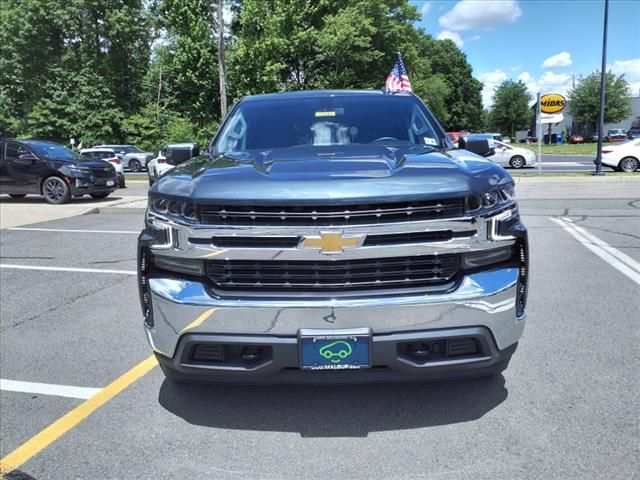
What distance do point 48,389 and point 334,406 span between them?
1.92 metres

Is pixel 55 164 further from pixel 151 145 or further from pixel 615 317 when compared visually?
pixel 151 145

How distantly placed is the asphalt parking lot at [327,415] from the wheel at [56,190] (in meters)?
10.2

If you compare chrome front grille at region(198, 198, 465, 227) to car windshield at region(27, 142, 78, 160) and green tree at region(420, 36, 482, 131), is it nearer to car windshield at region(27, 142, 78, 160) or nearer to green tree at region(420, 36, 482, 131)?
car windshield at region(27, 142, 78, 160)

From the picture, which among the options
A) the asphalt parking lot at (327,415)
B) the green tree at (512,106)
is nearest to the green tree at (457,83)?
the green tree at (512,106)

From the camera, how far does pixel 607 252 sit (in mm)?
7297

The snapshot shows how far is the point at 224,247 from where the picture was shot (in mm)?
2605

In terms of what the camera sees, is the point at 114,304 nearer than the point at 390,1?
→ Yes

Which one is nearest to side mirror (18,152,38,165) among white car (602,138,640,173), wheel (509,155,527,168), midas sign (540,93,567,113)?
midas sign (540,93,567,113)

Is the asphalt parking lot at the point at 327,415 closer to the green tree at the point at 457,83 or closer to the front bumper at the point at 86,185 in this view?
the front bumper at the point at 86,185

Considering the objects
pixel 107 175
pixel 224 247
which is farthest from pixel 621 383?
pixel 107 175

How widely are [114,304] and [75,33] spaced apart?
1672 inches

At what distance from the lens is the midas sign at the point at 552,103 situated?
19.8 m

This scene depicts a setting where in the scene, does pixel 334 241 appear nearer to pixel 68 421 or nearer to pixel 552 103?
pixel 68 421

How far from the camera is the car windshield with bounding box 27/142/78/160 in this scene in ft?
47.9
